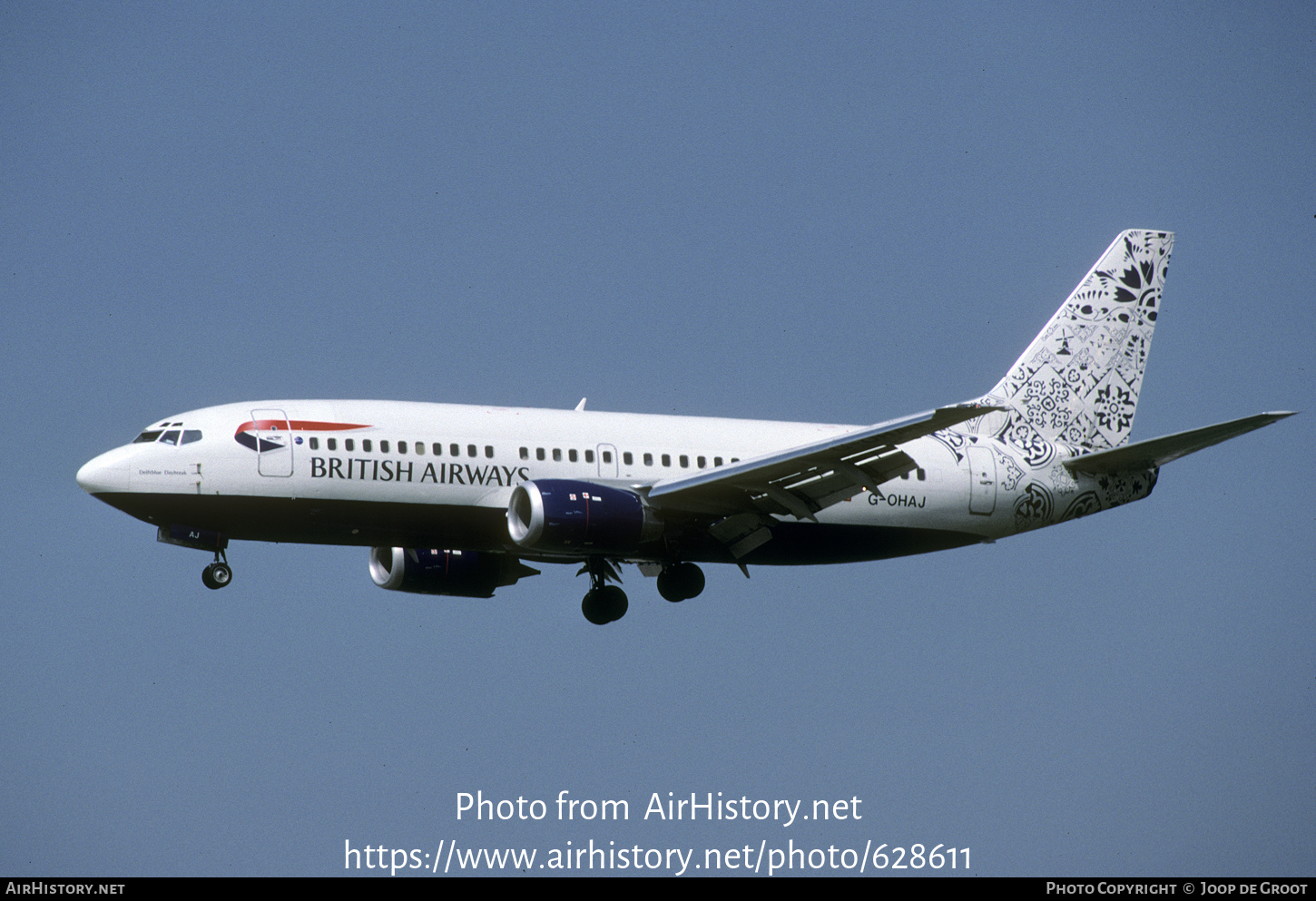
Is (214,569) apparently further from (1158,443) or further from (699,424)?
(1158,443)

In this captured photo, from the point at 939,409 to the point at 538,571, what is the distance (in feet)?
55.0

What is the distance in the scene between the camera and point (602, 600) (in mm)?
44875

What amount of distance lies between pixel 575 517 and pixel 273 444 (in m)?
7.07

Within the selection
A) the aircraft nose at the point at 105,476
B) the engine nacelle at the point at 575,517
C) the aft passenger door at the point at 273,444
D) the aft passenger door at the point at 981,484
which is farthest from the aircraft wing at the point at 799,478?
the aircraft nose at the point at 105,476

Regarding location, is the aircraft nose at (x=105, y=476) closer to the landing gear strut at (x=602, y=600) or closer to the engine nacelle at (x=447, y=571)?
the engine nacelle at (x=447, y=571)

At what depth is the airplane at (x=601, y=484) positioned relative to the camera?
129 ft

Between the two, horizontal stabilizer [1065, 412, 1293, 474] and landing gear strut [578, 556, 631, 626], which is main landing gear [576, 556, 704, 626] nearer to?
landing gear strut [578, 556, 631, 626]

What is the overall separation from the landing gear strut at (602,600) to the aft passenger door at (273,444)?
8.56 metres

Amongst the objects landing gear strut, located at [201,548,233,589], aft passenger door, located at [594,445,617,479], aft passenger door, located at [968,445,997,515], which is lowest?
landing gear strut, located at [201,548,233,589]

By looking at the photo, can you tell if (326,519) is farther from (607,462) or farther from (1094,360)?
(1094,360)

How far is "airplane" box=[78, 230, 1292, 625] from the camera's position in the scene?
3938cm

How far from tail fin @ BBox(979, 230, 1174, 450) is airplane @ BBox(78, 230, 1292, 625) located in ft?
0.54

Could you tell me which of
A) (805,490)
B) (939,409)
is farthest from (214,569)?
(939,409)

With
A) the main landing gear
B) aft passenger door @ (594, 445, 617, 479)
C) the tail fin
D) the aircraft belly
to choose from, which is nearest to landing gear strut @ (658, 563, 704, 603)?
the main landing gear
